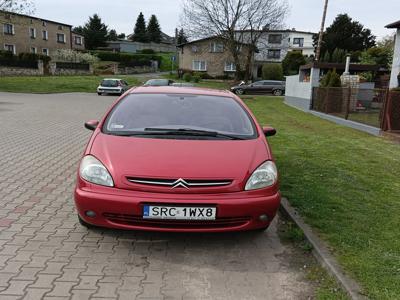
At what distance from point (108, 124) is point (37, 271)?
1741 millimetres

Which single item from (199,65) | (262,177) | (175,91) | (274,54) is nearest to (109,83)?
(175,91)

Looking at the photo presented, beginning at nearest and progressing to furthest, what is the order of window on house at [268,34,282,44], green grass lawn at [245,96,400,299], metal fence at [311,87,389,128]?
green grass lawn at [245,96,400,299], metal fence at [311,87,389,128], window on house at [268,34,282,44]

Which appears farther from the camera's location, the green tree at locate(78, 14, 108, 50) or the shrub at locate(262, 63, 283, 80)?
the green tree at locate(78, 14, 108, 50)

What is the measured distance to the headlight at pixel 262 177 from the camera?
3.81 meters

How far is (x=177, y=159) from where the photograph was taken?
384cm

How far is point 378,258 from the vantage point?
370 centimetres

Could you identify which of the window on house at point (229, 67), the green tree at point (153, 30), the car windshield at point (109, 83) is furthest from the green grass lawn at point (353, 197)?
the green tree at point (153, 30)

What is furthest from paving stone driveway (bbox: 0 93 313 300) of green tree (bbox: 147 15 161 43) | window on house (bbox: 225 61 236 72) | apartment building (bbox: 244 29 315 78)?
green tree (bbox: 147 15 161 43)

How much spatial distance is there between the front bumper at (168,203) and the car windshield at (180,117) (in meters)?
0.88

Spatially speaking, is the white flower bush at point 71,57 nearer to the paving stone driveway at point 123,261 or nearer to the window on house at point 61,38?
the window on house at point 61,38

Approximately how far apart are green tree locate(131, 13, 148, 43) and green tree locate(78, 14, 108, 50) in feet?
62.2

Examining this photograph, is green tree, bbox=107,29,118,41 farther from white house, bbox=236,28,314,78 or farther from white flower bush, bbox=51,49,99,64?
white house, bbox=236,28,314,78

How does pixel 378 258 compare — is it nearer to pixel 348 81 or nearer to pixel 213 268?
pixel 213 268

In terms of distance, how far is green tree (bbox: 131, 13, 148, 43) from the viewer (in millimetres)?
107562
